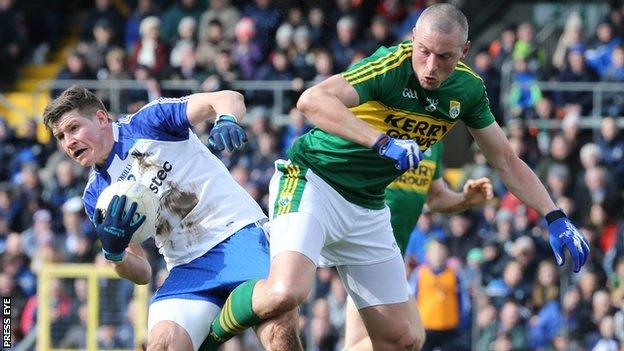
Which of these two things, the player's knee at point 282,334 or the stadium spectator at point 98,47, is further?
the stadium spectator at point 98,47

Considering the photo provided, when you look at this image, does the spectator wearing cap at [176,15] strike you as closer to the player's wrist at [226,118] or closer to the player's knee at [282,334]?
the player's wrist at [226,118]

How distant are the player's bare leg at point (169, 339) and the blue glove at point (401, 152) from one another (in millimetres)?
1414

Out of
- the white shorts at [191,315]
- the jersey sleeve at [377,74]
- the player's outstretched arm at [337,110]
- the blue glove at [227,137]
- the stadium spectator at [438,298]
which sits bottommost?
the stadium spectator at [438,298]

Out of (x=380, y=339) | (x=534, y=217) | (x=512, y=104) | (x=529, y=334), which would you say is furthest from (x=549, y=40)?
(x=380, y=339)

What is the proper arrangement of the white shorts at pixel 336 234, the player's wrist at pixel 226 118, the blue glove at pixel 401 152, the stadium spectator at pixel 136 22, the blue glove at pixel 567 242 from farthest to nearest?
the stadium spectator at pixel 136 22, the blue glove at pixel 567 242, the white shorts at pixel 336 234, the player's wrist at pixel 226 118, the blue glove at pixel 401 152

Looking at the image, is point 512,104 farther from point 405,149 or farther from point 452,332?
point 405,149

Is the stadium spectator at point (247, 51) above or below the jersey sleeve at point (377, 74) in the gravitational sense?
below

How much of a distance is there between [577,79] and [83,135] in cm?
943

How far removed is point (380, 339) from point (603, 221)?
647 centimetres

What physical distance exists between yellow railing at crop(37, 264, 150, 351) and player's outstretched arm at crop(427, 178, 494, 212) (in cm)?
451

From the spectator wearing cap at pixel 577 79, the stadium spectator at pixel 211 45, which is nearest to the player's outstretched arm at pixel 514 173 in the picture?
the spectator wearing cap at pixel 577 79

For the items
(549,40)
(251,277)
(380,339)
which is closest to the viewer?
(251,277)

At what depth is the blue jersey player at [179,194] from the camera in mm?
7332

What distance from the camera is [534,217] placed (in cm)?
1398
